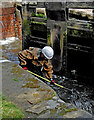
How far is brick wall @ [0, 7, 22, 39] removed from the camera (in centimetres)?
1017

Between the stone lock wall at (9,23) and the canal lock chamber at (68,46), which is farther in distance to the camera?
the stone lock wall at (9,23)

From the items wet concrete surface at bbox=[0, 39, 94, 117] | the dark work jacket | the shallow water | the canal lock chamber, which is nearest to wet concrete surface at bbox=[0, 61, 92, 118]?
wet concrete surface at bbox=[0, 39, 94, 117]

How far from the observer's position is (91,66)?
21.8ft

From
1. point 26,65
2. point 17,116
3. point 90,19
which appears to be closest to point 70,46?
point 90,19

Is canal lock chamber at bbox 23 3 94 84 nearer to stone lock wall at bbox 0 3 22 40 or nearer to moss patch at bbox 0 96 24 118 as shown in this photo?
stone lock wall at bbox 0 3 22 40

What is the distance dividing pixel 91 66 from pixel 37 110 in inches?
155

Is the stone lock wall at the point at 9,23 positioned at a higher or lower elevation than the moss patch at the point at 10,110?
higher

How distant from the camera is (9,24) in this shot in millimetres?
10570

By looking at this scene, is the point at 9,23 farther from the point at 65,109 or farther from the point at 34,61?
the point at 65,109

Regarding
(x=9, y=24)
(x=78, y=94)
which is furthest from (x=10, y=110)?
(x=9, y=24)

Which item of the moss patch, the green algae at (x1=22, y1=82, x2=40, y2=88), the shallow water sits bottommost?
the shallow water

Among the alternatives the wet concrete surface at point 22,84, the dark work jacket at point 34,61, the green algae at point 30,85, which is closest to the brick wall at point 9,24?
the wet concrete surface at point 22,84

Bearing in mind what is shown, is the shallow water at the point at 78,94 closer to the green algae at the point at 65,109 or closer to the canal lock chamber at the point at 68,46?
the canal lock chamber at the point at 68,46

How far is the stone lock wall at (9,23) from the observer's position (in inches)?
400
